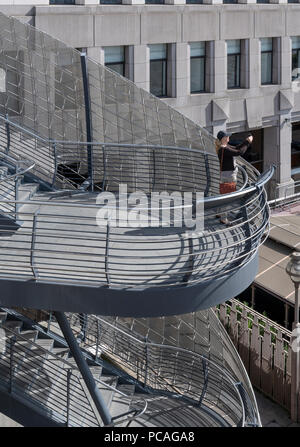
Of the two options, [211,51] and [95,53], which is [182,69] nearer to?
[211,51]

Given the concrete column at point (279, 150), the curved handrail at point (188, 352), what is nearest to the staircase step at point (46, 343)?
the curved handrail at point (188, 352)

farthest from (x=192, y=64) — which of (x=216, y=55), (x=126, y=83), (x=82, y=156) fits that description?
(x=82, y=156)

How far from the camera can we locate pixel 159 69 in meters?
28.3

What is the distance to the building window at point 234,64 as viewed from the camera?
102 ft

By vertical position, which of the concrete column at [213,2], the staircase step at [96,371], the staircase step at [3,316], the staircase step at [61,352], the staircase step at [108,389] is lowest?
the staircase step at [108,389]

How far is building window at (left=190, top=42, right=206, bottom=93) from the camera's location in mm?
29469

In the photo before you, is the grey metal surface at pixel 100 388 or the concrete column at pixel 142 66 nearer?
the grey metal surface at pixel 100 388

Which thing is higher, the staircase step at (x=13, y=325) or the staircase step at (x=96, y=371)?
the staircase step at (x=13, y=325)

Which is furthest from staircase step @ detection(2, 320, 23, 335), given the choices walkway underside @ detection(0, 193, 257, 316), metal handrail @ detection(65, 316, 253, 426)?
walkway underside @ detection(0, 193, 257, 316)

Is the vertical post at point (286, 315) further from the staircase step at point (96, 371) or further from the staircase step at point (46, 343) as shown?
the staircase step at point (46, 343)

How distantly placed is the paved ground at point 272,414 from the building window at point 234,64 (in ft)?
51.8

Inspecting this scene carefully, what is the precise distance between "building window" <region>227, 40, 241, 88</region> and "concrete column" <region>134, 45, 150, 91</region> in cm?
466

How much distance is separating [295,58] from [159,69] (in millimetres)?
8717
